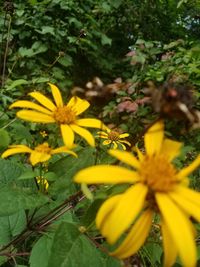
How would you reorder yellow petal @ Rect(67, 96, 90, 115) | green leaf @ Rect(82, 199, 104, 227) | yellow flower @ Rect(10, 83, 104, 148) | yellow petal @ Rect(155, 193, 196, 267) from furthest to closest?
yellow petal @ Rect(67, 96, 90, 115), yellow flower @ Rect(10, 83, 104, 148), green leaf @ Rect(82, 199, 104, 227), yellow petal @ Rect(155, 193, 196, 267)

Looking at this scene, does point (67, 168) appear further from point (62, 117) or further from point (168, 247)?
point (168, 247)

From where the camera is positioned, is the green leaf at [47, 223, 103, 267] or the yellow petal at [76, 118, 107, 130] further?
the yellow petal at [76, 118, 107, 130]

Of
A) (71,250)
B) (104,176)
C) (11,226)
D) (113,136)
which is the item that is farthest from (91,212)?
(113,136)

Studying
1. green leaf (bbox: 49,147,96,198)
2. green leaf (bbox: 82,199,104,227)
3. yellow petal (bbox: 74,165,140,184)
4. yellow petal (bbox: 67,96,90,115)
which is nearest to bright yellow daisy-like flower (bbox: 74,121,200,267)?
yellow petal (bbox: 74,165,140,184)

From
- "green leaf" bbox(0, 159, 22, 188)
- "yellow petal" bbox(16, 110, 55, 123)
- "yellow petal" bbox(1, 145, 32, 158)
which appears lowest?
"green leaf" bbox(0, 159, 22, 188)

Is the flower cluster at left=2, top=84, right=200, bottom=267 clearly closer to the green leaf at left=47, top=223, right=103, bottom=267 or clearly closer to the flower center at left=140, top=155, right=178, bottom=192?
the flower center at left=140, top=155, right=178, bottom=192

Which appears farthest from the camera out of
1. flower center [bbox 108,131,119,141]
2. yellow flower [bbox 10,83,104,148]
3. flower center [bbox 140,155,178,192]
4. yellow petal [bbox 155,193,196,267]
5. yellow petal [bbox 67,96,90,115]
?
flower center [bbox 108,131,119,141]

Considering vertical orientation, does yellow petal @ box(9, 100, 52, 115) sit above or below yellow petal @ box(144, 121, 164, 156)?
below

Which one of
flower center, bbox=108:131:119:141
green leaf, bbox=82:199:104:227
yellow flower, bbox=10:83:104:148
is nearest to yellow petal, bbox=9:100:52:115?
yellow flower, bbox=10:83:104:148
